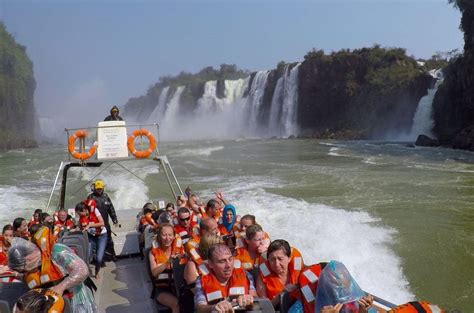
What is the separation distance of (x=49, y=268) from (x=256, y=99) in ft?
197

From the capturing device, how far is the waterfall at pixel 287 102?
58.5 m

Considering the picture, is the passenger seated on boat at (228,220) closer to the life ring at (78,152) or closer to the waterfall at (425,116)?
the life ring at (78,152)

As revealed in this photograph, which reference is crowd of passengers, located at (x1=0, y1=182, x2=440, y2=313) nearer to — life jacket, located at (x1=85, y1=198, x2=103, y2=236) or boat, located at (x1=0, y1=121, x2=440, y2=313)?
boat, located at (x1=0, y1=121, x2=440, y2=313)

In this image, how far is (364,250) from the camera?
10062mm

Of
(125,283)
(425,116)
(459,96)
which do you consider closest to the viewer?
Answer: (125,283)

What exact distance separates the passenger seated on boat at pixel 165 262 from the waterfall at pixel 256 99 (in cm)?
5755

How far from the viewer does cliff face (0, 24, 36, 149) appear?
7354 centimetres

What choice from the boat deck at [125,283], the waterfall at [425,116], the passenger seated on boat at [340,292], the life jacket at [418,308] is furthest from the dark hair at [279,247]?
the waterfall at [425,116]

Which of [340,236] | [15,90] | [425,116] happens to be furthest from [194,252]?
[15,90]

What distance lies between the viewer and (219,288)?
3348 mm

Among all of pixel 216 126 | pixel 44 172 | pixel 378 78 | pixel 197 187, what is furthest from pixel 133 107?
pixel 197 187

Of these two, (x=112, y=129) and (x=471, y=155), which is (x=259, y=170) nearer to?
(x=471, y=155)

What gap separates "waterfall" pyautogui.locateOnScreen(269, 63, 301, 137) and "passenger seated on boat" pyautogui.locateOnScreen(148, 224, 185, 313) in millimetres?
54331

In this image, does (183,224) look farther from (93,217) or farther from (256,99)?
(256,99)
